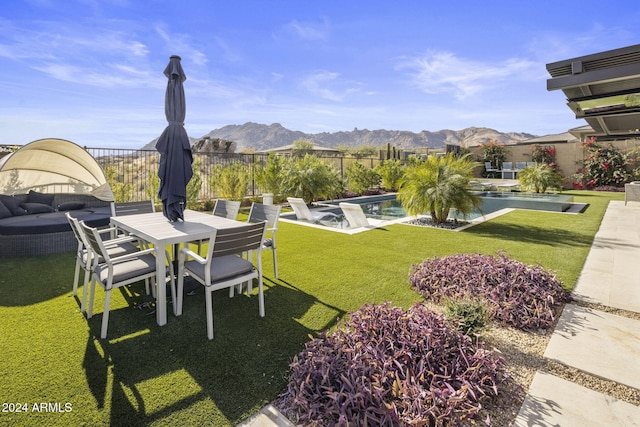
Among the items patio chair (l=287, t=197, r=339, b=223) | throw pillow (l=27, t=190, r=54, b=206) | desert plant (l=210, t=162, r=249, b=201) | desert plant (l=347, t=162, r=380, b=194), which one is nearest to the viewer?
throw pillow (l=27, t=190, r=54, b=206)

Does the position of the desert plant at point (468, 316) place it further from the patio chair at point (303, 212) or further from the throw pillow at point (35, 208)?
the throw pillow at point (35, 208)

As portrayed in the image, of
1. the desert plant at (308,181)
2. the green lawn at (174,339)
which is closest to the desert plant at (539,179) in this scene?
the desert plant at (308,181)

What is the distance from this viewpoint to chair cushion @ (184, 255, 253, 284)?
2879mm

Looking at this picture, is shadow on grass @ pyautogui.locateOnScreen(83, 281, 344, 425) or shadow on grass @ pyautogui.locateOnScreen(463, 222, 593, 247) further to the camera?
shadow on grass @ pyautogui.locateOnScreen(463, 222, 593, 247)

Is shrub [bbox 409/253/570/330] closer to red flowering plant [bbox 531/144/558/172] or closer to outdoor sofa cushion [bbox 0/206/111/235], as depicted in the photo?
outdoor sofa cushion [bbox 0/206/111/235]

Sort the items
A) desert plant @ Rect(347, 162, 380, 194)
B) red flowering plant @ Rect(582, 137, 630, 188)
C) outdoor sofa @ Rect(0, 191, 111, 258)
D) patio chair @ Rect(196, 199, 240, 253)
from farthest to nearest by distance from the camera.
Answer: red flowering plant @ Rect(582, 137, 630, 188) → desert plant @ Rect(347, 162, 380, 194) → outdoor sofa @ Rect(0, 191, 111, 258) → patio chair @ Rect(196, 199, 240, 253)

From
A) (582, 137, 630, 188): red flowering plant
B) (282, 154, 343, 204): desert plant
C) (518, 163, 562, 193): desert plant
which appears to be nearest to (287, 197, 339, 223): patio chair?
(282, 154, 343, 204): desert plant

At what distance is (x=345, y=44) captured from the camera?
12.8 m

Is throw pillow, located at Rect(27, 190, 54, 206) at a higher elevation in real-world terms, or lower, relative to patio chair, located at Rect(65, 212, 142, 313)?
higher

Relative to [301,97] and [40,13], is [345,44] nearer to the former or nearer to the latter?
[40,13]

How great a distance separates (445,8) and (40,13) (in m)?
8.93

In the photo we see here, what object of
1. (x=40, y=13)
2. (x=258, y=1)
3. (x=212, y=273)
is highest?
(x=258, y=1)

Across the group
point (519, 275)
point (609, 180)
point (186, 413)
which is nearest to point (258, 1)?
point (519, 275)

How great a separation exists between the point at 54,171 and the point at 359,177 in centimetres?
1124
